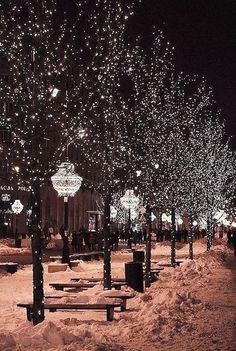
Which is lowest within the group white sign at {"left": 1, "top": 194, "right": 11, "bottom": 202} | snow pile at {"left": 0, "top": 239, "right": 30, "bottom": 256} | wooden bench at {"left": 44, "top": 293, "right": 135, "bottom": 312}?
wooden bench at {"left": 44, "top": 293, "right": 135, "bottom": 312}

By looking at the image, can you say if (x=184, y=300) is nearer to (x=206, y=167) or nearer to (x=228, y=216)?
(x=206, y=167)

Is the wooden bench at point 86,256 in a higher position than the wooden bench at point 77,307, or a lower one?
higher

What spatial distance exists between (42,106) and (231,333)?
539 cm

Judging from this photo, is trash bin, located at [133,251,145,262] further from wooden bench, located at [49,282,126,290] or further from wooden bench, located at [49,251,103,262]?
wooden bench, located at [49,282,126,290]

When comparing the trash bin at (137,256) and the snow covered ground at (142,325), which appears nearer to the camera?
the snow covered ground at (142,325)

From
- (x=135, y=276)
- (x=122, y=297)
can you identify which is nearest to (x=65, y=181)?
(x=135, y=276)

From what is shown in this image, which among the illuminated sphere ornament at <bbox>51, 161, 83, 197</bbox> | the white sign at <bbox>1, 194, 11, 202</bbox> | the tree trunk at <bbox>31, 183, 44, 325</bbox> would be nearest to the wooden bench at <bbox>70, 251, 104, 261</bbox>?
the illuminated sphere ornament at <bbox>51, 161, 83, 197</bbox>

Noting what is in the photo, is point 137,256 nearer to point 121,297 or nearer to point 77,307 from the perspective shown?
point 121,297

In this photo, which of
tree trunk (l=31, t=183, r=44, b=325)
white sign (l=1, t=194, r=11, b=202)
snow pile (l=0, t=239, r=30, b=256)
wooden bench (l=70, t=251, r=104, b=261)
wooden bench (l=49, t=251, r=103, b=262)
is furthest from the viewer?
white sign (l=1, t=194, r=11, b=202)

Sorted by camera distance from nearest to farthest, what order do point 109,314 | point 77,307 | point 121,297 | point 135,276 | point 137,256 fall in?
point 109,314 < point 77,307 < point 121,297 < point 135,276 < point 137,256

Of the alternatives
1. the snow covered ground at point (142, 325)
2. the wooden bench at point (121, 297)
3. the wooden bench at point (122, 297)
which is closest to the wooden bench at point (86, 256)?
the snow covered ground at point (142, 325)

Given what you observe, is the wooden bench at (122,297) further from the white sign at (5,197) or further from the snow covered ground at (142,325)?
the white sign at (5,197)

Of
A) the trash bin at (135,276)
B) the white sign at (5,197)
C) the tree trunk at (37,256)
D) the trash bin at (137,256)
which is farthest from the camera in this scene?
the white sign at (5,197)

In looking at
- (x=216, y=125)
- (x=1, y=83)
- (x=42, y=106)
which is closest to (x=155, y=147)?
(x=1, y=83)
